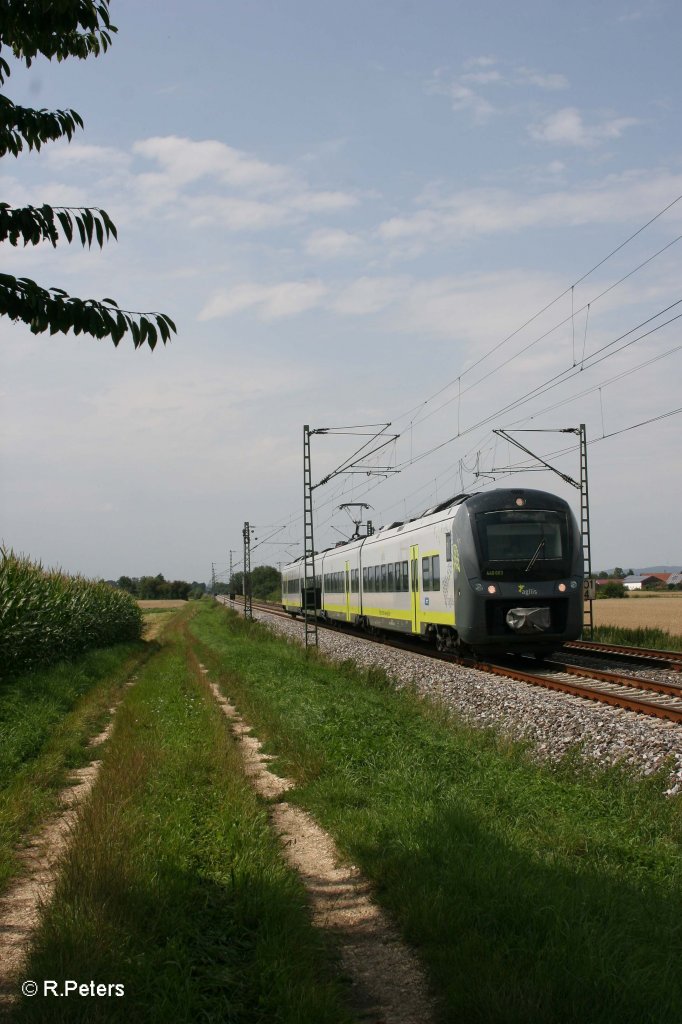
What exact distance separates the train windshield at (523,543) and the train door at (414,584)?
4.53 meters

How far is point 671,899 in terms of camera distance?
16.7 feet

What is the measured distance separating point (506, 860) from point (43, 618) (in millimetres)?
16149

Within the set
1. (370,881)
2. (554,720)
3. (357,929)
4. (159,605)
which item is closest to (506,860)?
(370,881)

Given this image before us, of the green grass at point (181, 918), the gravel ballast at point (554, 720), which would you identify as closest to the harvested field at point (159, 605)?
the gravel ballast at point (554, 720)

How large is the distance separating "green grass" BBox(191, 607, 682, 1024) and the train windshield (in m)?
7.10

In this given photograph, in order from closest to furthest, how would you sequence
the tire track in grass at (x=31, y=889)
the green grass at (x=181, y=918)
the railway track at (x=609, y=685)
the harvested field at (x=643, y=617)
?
1. the green grass at (x=181, y=918)
2. the tire track in grass at (x=31, y=889)
3. the railway track at (x=609, y=685)
4. the harvested field at (x=643, y=617)

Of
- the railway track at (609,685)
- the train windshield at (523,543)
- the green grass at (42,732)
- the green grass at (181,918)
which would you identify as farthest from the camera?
the train windshield at (523,543)

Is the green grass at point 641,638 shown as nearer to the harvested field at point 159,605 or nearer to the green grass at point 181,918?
the green grass at point 181,918

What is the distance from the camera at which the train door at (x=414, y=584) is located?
22092 millimetres

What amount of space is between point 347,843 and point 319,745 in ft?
10.6

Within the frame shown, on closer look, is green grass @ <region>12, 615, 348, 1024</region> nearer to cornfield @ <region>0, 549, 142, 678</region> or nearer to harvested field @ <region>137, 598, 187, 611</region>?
cornfield @ <region>0, 549, 142, 678</region>

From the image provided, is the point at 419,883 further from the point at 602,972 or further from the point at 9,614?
the point at 9,614

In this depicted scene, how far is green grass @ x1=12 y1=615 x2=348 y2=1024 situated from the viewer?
378 centimetres

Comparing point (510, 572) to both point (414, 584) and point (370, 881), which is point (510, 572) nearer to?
point (414, 584)
